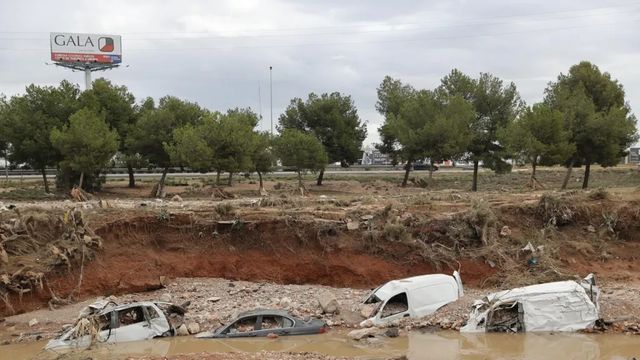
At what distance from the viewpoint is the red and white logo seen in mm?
78312

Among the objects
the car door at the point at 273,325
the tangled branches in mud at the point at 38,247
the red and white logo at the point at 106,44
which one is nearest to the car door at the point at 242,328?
the car door at the point at 273,325

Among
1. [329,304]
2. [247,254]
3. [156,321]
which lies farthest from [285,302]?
[156,321]

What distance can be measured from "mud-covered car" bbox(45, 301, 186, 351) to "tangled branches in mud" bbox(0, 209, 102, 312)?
4.54m

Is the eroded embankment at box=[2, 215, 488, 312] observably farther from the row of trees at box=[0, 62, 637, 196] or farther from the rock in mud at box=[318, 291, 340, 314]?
the row of trees at box=[0, 62, 637, 196]

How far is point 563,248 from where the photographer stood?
76.8ft

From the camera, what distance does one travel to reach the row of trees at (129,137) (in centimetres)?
3853

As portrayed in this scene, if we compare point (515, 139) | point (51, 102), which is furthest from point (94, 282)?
point (515, 139)

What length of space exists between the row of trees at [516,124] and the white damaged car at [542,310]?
80.9ft

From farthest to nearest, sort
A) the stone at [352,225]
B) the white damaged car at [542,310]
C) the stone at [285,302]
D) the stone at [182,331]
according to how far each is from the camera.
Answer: the stone at [352,225] → the stone at [285,302] → the stone at [182,331] → the white damaged car at [542,310]

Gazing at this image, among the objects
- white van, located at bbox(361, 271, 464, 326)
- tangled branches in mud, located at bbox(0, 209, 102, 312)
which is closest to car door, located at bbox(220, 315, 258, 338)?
white van, located at bbox(361, 271, 464, 326)

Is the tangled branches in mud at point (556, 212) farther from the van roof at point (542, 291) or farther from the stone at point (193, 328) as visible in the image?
the stone at point (193, 328)

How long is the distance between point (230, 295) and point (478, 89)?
3427cm

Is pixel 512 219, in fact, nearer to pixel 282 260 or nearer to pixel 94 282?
pixel 282 260

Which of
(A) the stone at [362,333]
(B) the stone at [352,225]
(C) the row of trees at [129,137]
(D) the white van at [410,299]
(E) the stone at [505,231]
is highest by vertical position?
(C) the row of trees at [129,137]
